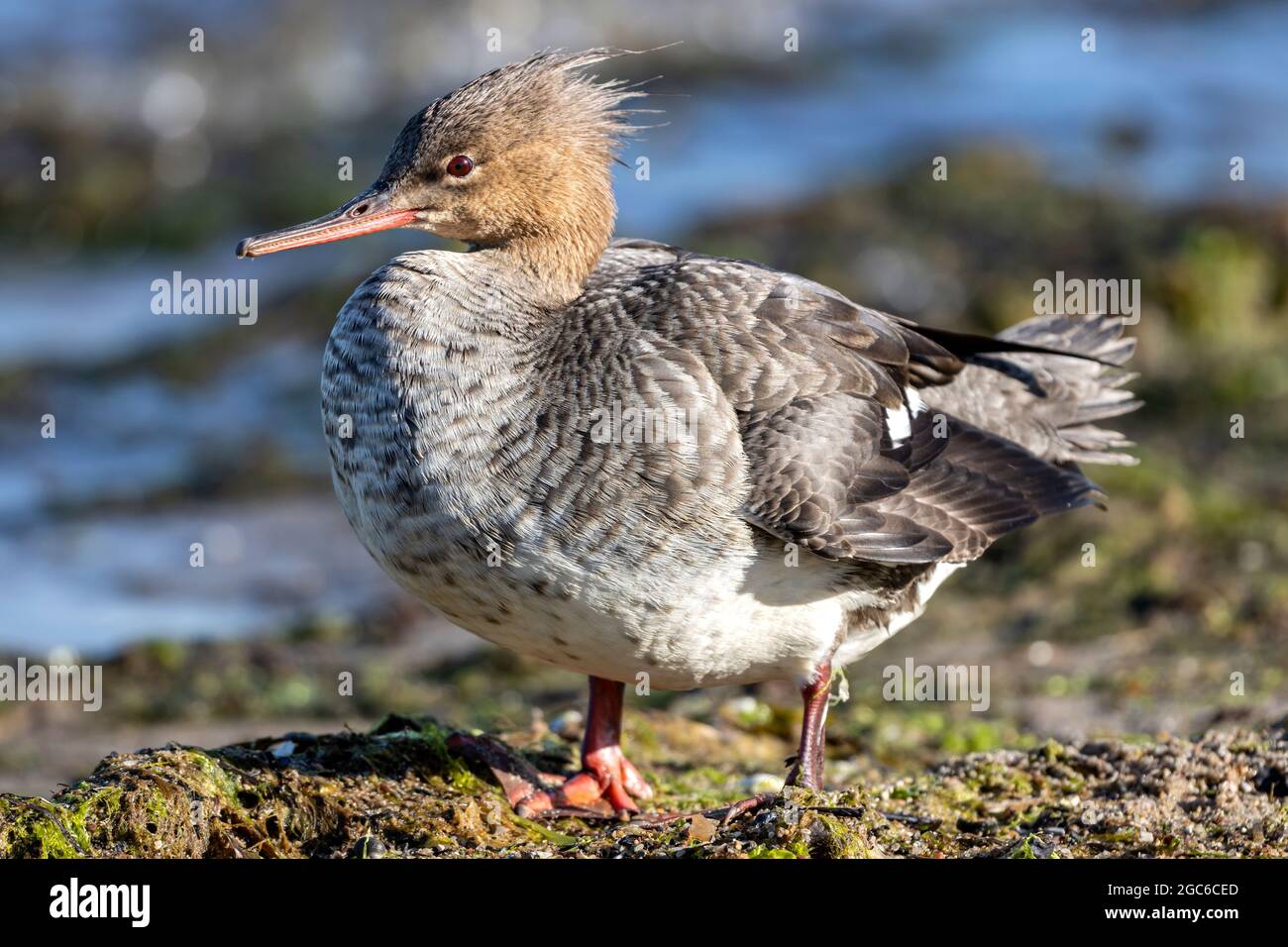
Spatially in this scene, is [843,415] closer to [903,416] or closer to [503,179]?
[903,416]

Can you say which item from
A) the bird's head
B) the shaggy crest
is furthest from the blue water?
the bird's head

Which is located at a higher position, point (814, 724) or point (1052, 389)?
point (1052, 389)

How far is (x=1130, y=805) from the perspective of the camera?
5281mm

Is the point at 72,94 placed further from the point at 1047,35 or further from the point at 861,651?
the point at 861,651

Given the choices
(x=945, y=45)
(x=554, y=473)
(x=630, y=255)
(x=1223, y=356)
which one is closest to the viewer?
(x=554, y=473)

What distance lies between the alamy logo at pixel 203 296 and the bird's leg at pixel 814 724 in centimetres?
942

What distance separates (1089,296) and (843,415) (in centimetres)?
741

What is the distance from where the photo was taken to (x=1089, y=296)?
12297 mm

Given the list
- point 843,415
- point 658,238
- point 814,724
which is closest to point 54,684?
point 814,724

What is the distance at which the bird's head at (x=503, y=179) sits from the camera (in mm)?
5770

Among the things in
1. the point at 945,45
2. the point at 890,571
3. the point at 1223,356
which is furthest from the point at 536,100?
the point at 945,45

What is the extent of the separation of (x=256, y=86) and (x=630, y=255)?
13.5m

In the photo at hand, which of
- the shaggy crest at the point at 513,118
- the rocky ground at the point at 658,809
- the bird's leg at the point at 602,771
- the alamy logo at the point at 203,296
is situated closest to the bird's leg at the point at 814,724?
the rocky ground at the point at 658,809
